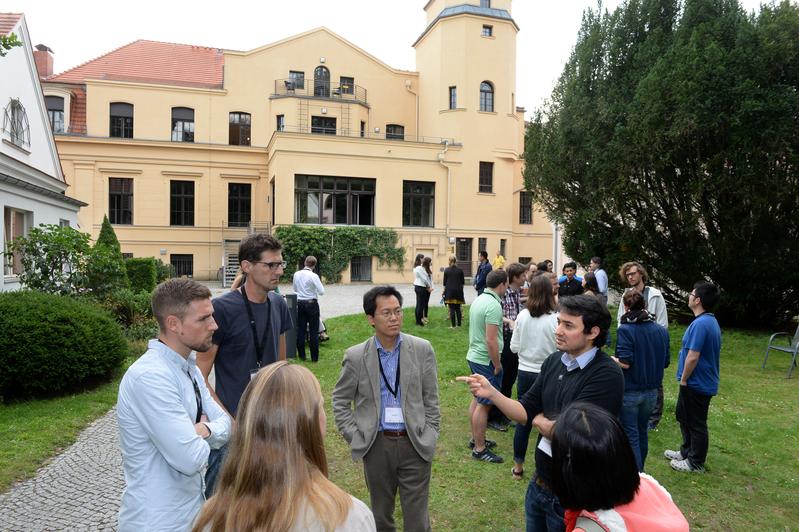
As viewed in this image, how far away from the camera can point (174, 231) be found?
3422 cm

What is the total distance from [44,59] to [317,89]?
746 inches

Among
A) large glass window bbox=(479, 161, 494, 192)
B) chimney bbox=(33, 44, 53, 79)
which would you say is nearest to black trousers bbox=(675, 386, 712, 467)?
large glass window bbox=(479, 161, 494, 192)

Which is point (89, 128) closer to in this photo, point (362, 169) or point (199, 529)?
point (362, 169)

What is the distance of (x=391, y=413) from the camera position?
3.63 metres

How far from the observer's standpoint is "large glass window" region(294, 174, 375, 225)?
31094 millimetres

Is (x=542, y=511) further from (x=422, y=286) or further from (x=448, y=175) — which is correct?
(x=448, y=175)

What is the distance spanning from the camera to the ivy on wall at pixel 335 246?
29656mm

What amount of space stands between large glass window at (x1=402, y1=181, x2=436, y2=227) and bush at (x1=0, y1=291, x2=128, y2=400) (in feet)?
82.9

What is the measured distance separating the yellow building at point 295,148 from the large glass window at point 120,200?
68 millimetres

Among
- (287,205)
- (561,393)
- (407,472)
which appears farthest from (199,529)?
(287,205)

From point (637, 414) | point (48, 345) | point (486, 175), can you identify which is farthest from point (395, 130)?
point (637, 414)

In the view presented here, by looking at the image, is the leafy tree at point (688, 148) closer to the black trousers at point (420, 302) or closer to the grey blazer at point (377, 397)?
the black trousers at point (420, 302)

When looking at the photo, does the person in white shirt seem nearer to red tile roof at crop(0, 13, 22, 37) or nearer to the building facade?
the building facade

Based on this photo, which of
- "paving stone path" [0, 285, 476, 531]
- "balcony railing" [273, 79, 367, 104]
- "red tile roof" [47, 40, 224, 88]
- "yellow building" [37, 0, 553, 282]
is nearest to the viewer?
"paving stone path" [0, 285, 476, 531]
